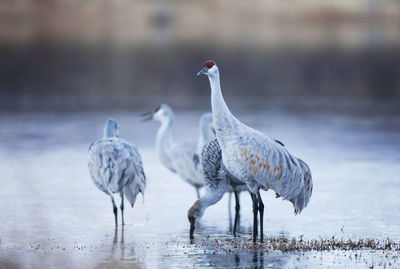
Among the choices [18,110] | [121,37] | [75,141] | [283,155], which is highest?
[121,37]

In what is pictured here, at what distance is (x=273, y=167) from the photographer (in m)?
10.3

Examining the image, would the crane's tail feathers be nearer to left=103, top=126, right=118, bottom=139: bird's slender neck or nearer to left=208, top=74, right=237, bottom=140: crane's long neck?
left=208, top=74, right=237, bottom=140: crane's long neck

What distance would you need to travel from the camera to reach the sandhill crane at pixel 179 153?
13188mm

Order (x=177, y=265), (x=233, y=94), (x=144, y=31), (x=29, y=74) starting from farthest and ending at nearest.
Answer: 1. (x=144, y=31)
2. (x=29, y=74)
3. (x=233, y=94)
4. (x=177, y=265)

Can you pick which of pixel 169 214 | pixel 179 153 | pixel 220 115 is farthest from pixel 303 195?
pixel 179 153

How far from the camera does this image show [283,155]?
10438 mm

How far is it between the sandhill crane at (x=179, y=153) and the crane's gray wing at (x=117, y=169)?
1.54 m

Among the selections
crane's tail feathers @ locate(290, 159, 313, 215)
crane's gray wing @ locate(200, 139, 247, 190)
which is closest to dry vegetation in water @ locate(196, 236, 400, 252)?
crane's tail feathers @ locate(290, 159, 313, 215)

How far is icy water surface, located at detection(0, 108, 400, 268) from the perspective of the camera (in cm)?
955

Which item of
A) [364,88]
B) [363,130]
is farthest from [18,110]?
[364,88]

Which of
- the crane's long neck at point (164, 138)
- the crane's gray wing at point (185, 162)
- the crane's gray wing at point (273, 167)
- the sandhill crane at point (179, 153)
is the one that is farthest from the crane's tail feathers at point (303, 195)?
the crane's long neck at point (164, 138)

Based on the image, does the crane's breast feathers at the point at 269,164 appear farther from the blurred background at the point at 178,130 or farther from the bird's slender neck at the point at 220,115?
the blurred background at the point at 178,130

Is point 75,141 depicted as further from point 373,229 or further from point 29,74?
point 29,74

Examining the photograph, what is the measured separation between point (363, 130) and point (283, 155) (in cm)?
1188
